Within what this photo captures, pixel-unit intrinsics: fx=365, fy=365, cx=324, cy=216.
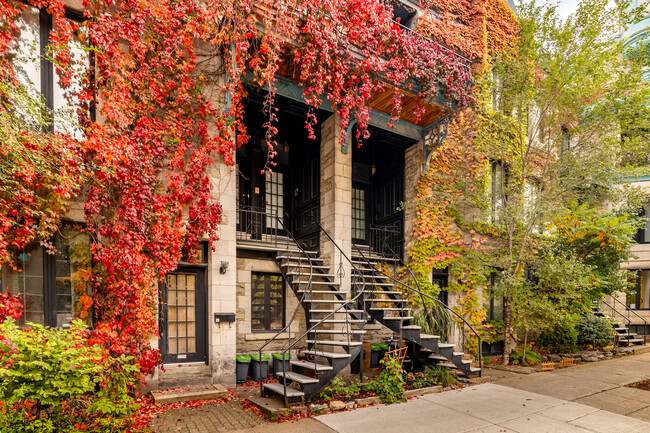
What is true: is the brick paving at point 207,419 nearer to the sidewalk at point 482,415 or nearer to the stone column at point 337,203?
the sidewalk at point 482,415

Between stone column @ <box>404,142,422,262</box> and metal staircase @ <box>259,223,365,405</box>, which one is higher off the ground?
stone column @ <box>404,142,422,262</box>

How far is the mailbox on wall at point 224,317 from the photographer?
296 inches

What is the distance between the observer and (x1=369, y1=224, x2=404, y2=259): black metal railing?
11143 millimetres

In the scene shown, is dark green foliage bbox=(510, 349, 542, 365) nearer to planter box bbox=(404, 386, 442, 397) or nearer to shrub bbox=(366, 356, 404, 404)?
planter box bbox=(404, 386, 442, 397)

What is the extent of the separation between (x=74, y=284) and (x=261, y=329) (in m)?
4.17

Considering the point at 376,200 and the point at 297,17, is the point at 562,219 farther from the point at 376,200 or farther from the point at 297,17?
the point at 297,17

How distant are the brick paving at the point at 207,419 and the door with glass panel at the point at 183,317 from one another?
140cm

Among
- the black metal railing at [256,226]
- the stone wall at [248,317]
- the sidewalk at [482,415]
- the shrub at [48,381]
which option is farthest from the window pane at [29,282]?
the black metal railing at [256,226]

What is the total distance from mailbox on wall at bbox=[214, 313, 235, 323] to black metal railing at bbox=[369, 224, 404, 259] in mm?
5082

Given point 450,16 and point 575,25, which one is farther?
point 450,16

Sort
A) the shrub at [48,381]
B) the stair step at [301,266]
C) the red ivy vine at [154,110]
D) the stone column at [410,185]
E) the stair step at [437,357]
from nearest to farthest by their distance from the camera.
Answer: the shrub at [48,381]
the red ivy vine at [154,110]
the stair step at [437,357]
the stair step at [301,266]
the stone column at [410,185]

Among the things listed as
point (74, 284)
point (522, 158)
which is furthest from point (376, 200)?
point (74, 284)

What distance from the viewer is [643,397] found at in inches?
281

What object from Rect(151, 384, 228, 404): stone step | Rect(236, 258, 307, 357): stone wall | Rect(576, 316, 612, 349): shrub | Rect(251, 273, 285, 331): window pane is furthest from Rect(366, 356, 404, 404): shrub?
Rect(576, 316, 612, 349): shrub
